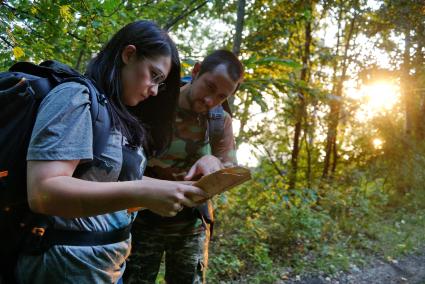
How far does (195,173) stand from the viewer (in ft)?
6.93

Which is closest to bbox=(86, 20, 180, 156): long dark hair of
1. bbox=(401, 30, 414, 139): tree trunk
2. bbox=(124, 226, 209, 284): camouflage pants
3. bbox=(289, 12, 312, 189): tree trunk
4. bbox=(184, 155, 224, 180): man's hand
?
bbox=(184, 155, 224, 180): man's hand

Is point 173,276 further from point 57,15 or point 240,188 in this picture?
point 240,188

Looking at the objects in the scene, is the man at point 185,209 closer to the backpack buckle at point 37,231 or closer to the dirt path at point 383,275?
the backpack buckle at point 37,231

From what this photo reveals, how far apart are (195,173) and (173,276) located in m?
0.83

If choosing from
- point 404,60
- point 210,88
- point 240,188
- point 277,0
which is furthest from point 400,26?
point 210,88

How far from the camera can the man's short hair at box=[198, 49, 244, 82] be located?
254 cm

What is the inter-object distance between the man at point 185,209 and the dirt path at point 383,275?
286 cm

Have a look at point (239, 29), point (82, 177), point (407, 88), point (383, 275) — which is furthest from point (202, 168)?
point (407, 88)

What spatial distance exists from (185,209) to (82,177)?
129 cm

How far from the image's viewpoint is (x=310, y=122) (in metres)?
8.80

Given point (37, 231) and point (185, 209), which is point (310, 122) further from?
point (37, 231)

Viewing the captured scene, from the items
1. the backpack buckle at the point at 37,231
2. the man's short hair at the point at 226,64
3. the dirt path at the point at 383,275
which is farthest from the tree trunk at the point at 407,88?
the backpack buckle at the point at 37,231

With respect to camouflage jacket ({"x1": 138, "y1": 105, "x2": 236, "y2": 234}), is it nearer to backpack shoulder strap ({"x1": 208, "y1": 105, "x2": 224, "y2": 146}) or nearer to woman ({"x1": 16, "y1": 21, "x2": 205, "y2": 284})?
backpack shoulder strap ({"x1": 208, "y1": 105, "x2": 224, "y2": 146})

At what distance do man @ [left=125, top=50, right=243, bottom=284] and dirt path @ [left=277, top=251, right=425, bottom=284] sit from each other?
2.86 meters
